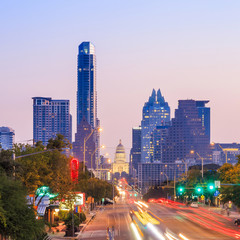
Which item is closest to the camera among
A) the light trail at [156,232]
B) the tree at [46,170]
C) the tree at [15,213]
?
the tree at [15,213]

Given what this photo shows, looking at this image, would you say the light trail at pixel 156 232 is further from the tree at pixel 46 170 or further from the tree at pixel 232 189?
the tree at pixel 232 189

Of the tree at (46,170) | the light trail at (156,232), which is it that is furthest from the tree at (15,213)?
the tree at (46,170)

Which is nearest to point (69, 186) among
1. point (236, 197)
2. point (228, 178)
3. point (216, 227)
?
point (216, 227)

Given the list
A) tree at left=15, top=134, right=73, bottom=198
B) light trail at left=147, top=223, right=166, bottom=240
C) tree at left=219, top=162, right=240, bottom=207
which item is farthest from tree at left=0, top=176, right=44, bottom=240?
tree at left=219, top=162, right=240, bottom=207

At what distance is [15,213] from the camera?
25859 millimetres

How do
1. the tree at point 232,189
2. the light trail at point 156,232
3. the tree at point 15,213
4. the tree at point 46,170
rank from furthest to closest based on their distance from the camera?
1. the tree at point 232,189
2. the tree at point 46,170
3. the light trail at point 156,232
4. the tree at point 15,213

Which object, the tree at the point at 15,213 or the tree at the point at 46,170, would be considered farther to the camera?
the tree at the point at 46,170

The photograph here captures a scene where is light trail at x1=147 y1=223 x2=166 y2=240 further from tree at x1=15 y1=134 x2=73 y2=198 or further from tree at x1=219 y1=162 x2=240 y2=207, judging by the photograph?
tree at x1=219 y1=162 x2=240 y2=207

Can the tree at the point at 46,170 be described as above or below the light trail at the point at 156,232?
above

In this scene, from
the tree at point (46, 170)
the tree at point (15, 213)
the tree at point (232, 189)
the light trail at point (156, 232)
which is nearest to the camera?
the tree at point (15, 213)

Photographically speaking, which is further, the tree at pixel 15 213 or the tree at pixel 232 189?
the tree at pixel 232 189

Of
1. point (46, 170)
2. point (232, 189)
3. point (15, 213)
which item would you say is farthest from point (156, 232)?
point (232, 189)

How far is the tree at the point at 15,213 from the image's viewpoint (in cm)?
2558

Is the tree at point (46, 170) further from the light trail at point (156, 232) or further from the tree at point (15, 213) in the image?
the tree at point (15, 213)
